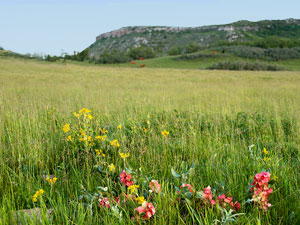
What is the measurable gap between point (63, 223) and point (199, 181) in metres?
1.47

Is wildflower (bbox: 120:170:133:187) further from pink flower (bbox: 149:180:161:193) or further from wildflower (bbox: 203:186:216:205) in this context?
wildflower (bbox: 203:186:216:205)

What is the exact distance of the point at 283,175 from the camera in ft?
9.31

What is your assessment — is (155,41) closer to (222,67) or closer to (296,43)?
(296,43)

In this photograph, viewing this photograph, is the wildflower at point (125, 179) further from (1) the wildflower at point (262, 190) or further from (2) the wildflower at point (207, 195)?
(1) the wildflower at point (262, 190)

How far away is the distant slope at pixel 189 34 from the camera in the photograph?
108312 millimetres

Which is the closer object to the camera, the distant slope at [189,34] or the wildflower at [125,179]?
the wildflower at [125,179]

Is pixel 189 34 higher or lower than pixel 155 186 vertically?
higher

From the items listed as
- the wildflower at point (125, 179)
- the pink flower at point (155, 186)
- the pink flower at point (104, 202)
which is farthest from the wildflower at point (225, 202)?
the pink flower at point (104, 202)

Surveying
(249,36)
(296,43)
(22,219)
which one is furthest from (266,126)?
(249,36)

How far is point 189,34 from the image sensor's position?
128625 millimetres

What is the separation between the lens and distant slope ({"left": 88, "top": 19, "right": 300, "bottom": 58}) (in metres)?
108

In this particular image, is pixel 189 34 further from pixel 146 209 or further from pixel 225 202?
pixel 146 209

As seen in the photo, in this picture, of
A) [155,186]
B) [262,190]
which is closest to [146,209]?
[155,186]

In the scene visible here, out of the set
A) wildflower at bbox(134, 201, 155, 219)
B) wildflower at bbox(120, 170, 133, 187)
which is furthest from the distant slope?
wildflower at bbox(134, 201, 155, 219)
